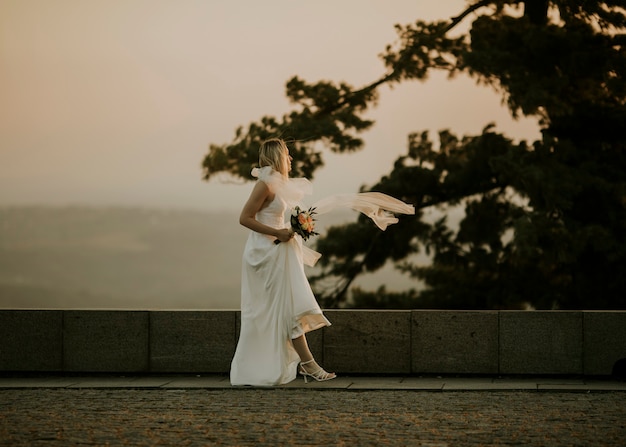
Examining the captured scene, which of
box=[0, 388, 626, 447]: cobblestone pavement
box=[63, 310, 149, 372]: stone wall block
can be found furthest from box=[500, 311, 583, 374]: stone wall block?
box=[63, 310, 149, 372]: stone wall block

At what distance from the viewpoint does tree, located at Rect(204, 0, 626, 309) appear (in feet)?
52.6

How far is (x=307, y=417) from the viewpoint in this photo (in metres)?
6.57

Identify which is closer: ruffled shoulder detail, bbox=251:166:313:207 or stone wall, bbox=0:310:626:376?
ruffled shoulder detail, bbox=251:166:313:207

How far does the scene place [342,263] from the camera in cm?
1853

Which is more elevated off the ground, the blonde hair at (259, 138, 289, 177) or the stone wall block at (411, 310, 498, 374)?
the blonde hair at (259, 138, 289, 177)

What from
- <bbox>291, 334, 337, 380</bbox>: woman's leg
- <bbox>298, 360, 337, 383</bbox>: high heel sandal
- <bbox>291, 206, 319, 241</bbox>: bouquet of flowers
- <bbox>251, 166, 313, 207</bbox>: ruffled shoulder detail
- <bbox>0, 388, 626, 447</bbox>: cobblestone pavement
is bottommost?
<bbox>0, 388, 626, 447</bbox>: cobblestone pavement

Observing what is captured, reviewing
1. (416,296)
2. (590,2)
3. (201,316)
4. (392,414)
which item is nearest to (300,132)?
(416,296)

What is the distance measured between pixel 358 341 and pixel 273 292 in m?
1.12

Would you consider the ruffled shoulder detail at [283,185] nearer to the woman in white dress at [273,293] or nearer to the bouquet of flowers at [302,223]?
the woman in white dress at [273,293]

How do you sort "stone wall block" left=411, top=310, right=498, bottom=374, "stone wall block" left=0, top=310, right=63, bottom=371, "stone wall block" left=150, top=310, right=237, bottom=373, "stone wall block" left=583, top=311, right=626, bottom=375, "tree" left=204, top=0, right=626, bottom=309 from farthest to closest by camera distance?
"tree" left=204, top=0, right=626, bottom=309 → "stone wall block" left=0, top=310, right=63, bottom=371 → "stone wall block" left=150, top=310, right=237, bottom=373 → "stone wall block" left=411, top=310, right=498, bottom=374 → "stone wall block" left=583, top=311, right=626, bottom=375

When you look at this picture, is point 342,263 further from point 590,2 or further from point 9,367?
point 9,367

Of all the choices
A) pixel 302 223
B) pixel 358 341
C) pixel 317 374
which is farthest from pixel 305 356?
pixel 302 223

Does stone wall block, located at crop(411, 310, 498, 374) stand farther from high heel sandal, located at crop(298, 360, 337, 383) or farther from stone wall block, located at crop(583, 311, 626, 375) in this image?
high heel sandal, located at crop(298, 360, 337, 383)

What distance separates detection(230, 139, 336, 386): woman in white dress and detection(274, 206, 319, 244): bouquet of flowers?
0.08 m
